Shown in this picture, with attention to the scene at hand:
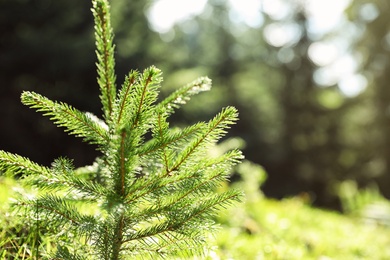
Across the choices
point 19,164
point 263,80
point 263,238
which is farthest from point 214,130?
point 263,80

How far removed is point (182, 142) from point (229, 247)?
1.61 meters

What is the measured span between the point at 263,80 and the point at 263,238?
2394 centimetres

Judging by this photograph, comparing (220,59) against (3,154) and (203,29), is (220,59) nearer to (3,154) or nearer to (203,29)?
(203,29)

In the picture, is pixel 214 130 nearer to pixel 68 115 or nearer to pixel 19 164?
pixel 68 115

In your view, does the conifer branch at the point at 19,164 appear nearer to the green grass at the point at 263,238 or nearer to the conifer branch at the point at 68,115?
the conifer branch at the point at 68,115

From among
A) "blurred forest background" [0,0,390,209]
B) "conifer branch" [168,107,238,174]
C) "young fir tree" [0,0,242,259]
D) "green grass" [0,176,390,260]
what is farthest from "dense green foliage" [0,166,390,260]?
"blurred forest background" [0,0,390,209]

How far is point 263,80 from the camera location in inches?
1048

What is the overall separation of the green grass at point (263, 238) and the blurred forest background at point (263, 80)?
712 centimetres

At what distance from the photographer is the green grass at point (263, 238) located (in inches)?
73.2

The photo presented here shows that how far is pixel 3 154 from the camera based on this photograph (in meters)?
1.24

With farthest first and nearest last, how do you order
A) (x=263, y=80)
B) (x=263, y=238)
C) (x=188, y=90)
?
(x=263, y=80)
(x=263, y=238)
(x=188, y=90)

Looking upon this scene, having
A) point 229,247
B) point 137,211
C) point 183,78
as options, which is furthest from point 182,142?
point 183,78

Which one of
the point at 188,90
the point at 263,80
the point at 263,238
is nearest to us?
the point at 188,90

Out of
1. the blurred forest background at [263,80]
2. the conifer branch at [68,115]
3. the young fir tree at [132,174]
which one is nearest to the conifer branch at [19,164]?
the young fir tree at [132,174]
